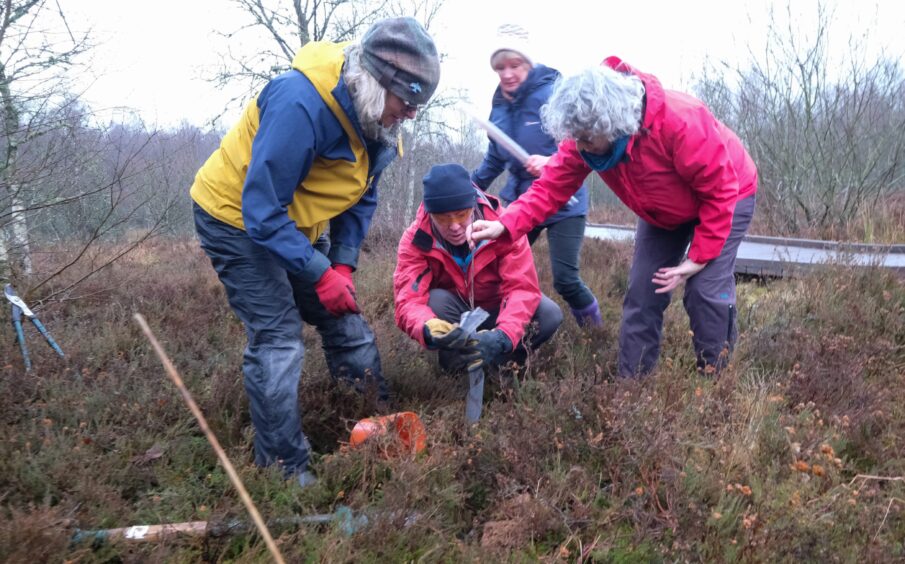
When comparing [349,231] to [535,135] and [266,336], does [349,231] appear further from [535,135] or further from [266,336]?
[535,135]

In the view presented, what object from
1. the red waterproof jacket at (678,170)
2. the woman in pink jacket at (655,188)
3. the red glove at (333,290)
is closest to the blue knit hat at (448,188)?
the woman in pink jacket at (655,188)

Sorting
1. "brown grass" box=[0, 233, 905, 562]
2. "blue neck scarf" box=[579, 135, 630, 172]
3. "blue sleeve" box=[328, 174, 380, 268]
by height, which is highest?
"blue neck scarf" box=[579, 135, 630, 172]

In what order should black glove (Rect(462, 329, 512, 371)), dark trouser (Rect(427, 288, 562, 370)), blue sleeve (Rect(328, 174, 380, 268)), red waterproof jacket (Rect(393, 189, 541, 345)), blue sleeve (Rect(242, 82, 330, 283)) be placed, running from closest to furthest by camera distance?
blue sleeve (Rect(242, 82, 330, 283)) → black glove (Rect(462, 329, 512, 371)) → blue sleeve (Rect(328, 174, 380, 268)) → red waterproof jacket (Rect(393, 189, 541, 345)) → dark trouser (Rect(427, 288, 562, 370))

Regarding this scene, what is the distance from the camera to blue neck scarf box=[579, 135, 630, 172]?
8.89 ft

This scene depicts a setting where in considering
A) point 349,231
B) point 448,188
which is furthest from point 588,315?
point 349,231

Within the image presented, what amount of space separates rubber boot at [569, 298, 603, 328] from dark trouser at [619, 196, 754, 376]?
936 mm

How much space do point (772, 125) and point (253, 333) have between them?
10.1 meters

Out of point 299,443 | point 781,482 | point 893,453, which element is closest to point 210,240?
point 299,443

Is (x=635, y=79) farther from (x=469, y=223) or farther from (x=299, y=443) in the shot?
(x=299, y=443)

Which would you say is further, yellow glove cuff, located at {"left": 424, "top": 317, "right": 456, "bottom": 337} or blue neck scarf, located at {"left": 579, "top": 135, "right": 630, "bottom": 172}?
yellow glove cuff, located at {"left": 424, "top": 317, "right": 456, "bottom": 337}

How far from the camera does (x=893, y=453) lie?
2730 millimetres

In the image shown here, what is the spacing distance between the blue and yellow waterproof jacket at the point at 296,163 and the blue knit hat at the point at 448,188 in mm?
335

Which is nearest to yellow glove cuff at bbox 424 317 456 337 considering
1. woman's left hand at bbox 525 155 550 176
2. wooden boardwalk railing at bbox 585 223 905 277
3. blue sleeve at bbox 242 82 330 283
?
blue sleeve at bbox 242 82 330 283

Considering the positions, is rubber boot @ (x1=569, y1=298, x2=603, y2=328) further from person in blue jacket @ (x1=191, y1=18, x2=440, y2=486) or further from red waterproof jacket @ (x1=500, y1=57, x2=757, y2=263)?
person in blue jacket @ (x1=191, y1=18, x2=440, y2=486)
